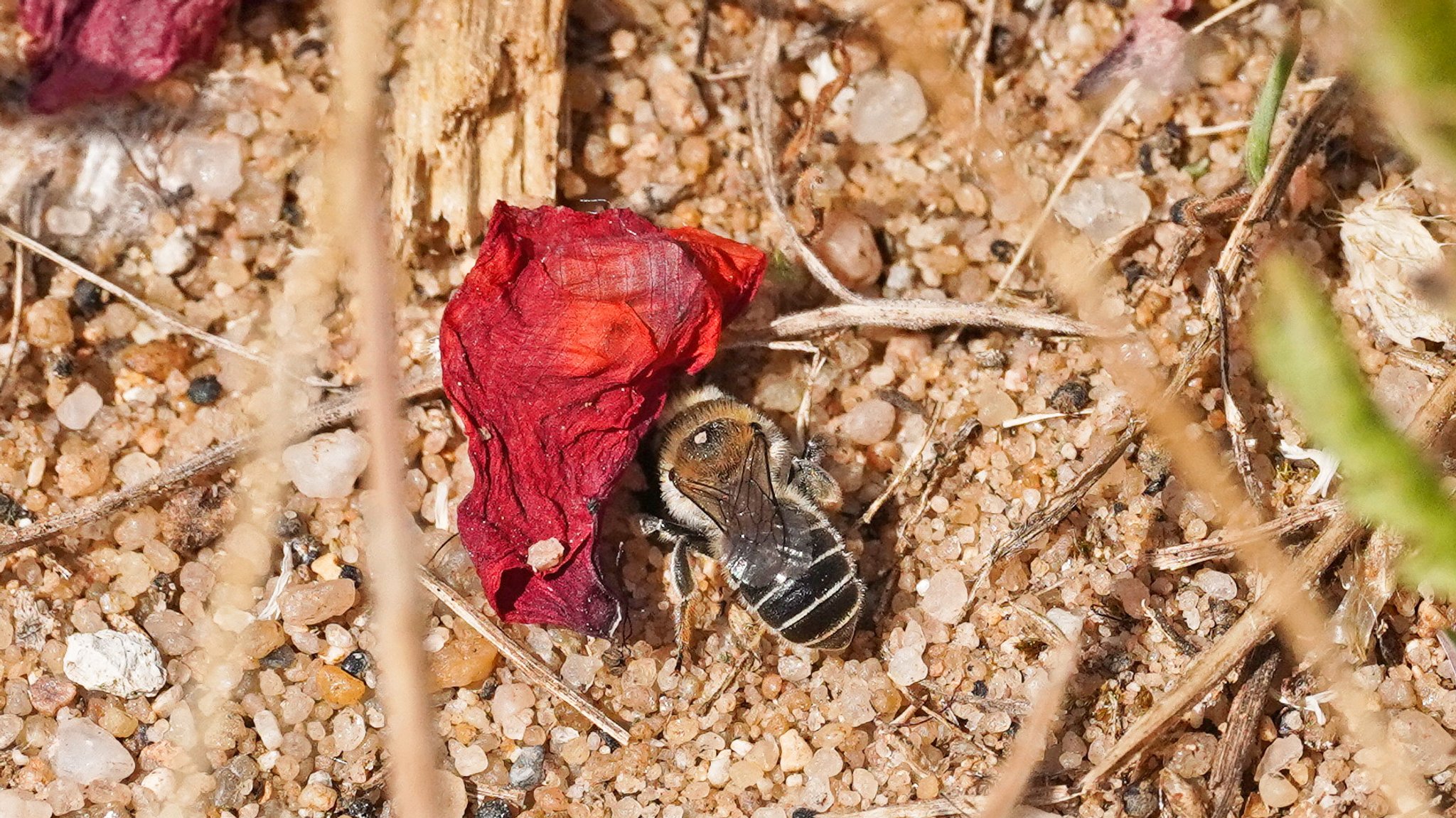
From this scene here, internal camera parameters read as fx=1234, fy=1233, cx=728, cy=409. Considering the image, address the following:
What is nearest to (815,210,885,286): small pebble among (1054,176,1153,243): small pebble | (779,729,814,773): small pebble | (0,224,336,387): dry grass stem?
(1054,176,1153,243): small pebble

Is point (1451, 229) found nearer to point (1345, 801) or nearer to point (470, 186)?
point (1345, 801)

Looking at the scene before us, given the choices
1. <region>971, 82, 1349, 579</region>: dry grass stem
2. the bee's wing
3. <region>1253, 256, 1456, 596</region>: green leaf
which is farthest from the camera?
<region>971, 82, 1349, 579</region>: dry grass stem

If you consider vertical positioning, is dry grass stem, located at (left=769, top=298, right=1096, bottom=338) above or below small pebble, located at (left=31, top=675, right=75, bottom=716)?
above

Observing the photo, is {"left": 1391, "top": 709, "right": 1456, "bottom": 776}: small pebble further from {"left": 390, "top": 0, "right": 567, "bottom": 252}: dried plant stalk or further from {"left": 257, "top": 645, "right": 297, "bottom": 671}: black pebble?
{"left": 257, "top": 645, "right": 297, "bottom": 671}: black pebble

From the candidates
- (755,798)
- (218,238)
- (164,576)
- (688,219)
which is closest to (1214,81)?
(688,219)

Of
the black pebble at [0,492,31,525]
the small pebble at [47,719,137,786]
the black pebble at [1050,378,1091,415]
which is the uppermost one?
the black pebble at [1050,378,1091,415]

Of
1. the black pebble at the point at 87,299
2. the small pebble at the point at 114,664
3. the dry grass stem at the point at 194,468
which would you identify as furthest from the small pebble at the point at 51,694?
the black pebble at the point at 87,299

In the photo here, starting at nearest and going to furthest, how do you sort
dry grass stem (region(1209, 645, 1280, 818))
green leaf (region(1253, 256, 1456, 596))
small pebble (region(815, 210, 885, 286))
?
green leaf (region(1253, 256, 1456, 596))
dry grass stem (region(1209, 645, 1280, 818))
small pebble (region(815, 210, 885, 286))
